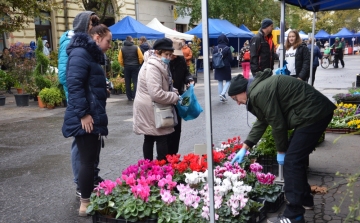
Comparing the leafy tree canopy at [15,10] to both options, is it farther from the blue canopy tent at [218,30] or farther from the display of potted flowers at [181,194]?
the blue canopy tent at [218,30]

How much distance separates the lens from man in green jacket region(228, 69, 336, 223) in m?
3.29

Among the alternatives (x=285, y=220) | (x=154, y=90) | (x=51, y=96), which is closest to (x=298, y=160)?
(x=285, y=220)

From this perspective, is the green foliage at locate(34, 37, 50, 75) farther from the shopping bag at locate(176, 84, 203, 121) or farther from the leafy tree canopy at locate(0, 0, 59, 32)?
the shopping bag at locate(176, 84, 203, 121)

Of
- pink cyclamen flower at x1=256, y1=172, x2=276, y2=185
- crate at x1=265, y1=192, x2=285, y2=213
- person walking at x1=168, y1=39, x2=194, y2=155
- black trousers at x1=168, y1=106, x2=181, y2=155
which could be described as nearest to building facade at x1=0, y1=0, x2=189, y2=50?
person walking at x1=168, y1=39, x2=194, y2=155

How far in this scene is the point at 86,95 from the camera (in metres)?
3.77

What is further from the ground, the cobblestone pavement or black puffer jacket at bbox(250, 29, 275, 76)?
black puffer jacket at bbox(250, 29, 275, 76)

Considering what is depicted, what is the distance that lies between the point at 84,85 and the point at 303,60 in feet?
14.4

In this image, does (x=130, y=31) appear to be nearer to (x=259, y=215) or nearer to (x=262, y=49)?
(x=262, y=49)

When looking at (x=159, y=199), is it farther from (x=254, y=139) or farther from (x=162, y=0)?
(x=162, y=0)

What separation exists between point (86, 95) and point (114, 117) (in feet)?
20.4

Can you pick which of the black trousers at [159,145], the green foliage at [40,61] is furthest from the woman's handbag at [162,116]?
the green foliage at [40,61]

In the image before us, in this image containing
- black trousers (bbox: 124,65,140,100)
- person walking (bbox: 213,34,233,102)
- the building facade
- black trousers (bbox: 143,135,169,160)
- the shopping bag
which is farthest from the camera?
the building facade

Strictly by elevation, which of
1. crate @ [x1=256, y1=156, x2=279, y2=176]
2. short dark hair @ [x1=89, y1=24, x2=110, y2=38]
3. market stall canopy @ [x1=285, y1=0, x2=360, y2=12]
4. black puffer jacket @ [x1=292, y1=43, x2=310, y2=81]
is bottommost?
crate @ [x1=256, y1=156, x2=279, y2=176]

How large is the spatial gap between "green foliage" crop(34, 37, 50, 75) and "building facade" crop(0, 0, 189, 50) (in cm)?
228
